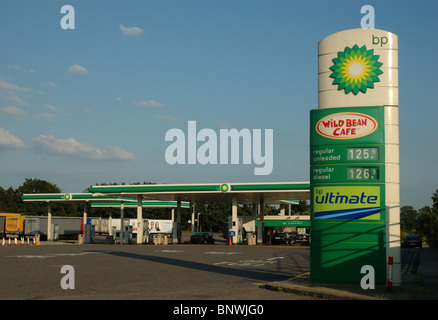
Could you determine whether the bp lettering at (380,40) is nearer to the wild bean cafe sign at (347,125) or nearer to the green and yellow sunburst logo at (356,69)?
the green and yellow sunburst logo at (356,69)

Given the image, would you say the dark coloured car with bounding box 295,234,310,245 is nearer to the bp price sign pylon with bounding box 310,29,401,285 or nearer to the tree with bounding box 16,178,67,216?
the bp price sign pylon with bounding box 310,29,401,285

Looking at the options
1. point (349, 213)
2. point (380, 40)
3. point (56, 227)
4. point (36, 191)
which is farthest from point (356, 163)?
point (36, 191)

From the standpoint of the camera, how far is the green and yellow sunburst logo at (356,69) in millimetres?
15188

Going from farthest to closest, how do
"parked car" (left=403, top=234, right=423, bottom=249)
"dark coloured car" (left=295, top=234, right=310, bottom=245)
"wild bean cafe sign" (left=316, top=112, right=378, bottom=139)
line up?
"dark coloured car" (left=295, top=234, right=310, bottom=245)
"parked car" (left=403, top=234, right=423, bottom=249)
"wild bean cafe sign" (left=316, top=112, right=378, bottom=139)

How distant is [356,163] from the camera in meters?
15.0

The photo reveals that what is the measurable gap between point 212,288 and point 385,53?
8.72m

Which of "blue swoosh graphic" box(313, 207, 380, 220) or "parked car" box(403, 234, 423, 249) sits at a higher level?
"blue swoosh graphic" box(313, 207, 380, 220)

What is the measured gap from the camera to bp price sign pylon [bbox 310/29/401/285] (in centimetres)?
1458

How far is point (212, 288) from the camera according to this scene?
14.4m

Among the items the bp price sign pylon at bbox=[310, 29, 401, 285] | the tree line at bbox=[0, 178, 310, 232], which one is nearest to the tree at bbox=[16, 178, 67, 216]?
the tree line at bbox=[0, 178, 310, 232]

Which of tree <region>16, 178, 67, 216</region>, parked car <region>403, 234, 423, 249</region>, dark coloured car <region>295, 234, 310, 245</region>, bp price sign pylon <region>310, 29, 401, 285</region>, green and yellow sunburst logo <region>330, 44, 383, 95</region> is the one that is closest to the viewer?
bp price sign pylon <region>310, 29, 401, 285</region>

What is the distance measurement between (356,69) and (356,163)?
9.59ft

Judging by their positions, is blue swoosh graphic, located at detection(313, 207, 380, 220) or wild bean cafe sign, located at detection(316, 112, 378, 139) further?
wild bean cafe sign, located at detection(316, 112, 378, 139)
